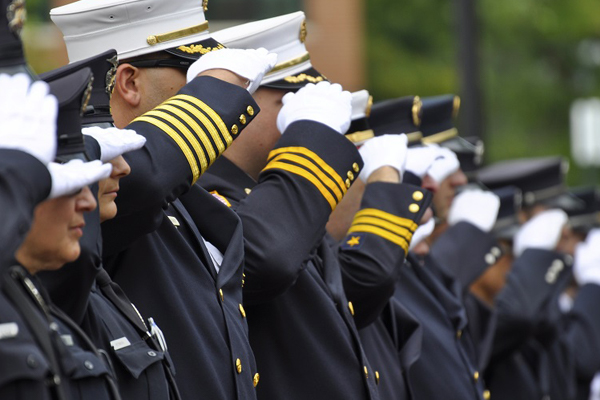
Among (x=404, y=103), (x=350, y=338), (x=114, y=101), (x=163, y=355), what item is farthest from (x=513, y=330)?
(x=163, y=355)

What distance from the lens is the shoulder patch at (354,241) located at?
4117mm

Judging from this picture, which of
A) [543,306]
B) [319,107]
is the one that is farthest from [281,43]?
[543,306]

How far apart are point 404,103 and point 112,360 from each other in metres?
2.93

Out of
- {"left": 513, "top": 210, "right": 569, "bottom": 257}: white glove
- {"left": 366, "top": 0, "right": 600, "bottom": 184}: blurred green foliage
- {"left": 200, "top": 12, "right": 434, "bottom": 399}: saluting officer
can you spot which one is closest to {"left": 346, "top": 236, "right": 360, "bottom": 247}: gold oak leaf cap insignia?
{"left": 200, "top": 12, "right": 434, "bottom": 399}: saluting officer

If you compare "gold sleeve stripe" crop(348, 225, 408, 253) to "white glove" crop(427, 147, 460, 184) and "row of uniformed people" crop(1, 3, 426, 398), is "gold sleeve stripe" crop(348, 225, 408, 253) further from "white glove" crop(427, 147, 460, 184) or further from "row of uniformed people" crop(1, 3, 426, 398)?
"white glove" crop(427, 147, 460, 184)

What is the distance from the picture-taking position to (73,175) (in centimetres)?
214

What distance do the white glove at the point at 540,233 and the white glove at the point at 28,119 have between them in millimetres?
5126

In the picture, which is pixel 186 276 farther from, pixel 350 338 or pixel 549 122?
pixel 549 122

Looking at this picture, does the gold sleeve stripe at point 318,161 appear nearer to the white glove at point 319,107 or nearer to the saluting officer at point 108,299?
the white glove at point 319,107

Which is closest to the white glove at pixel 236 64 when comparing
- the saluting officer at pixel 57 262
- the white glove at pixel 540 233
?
the saluting officer at pixel 57 262

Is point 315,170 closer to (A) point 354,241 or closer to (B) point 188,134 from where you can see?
(B) point 188,134

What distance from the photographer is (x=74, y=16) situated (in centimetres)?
337

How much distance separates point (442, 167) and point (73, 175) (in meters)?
3.40

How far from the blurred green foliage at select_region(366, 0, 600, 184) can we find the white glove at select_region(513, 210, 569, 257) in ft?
37.4
